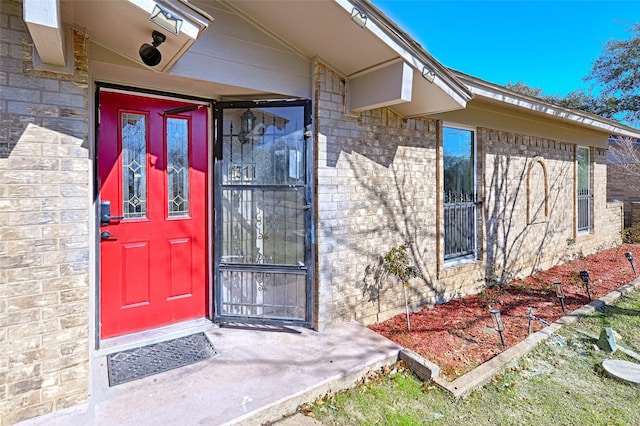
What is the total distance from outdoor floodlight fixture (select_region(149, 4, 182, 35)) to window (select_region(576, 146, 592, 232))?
8710mm

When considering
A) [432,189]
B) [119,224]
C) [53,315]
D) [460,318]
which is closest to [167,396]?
[53,315]

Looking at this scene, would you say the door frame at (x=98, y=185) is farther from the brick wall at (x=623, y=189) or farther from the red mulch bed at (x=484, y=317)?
the brick wall at (x=623, y=189)

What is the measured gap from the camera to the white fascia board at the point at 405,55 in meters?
2.93

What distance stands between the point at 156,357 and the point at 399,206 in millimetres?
3062

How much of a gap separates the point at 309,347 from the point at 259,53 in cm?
283

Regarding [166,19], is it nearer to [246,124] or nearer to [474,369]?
[246,124]

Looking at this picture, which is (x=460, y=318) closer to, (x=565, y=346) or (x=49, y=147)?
(x=565, y=346)

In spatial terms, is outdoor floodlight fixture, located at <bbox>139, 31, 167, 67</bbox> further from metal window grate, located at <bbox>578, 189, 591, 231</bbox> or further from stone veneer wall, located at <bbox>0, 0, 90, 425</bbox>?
metal window grate, located at <bbox>578, 189, 591, 231</bbox>

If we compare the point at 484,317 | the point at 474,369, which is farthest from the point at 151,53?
the point at 484,317

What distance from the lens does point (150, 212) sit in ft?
11.3

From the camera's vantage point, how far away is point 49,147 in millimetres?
2379

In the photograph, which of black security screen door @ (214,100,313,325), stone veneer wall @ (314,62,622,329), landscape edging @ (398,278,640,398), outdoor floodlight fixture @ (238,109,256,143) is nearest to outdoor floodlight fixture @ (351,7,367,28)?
stone veneer wall @ (314,62,622,329)

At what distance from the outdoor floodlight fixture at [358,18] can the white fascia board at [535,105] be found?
7.01ft

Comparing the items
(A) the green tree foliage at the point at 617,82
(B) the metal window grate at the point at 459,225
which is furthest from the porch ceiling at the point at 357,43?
(A) the green tree foliage at the point at 617,82
